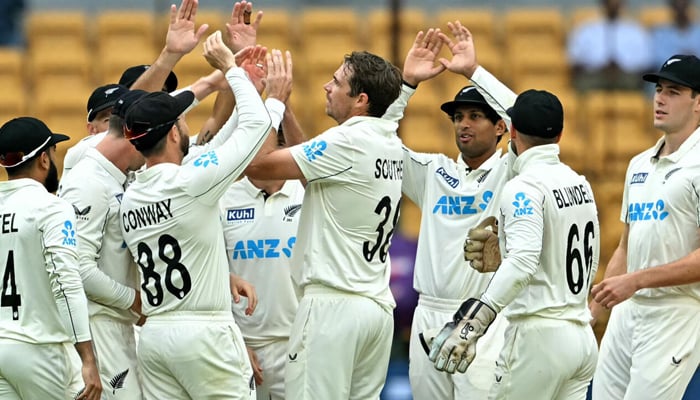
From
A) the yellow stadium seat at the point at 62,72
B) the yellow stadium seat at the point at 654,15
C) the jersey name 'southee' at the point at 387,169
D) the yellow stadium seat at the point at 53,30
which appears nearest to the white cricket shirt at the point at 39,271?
the jersey name 'southee' at the point at 387,169

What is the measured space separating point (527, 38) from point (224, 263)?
9.63m

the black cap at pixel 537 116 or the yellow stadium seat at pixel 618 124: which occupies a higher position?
the black cap at pixel 537 116

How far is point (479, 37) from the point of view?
15.7 m

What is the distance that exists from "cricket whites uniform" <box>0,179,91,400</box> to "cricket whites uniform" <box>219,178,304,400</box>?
1319 millimetres

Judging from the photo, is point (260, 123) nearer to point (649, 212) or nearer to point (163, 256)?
point (163, 256)

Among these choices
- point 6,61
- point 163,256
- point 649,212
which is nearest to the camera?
point 163,256

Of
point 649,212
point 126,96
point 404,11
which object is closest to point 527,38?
point 404,11

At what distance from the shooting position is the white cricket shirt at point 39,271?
22.1 feet

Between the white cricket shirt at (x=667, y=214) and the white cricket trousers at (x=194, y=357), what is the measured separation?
2.64 m

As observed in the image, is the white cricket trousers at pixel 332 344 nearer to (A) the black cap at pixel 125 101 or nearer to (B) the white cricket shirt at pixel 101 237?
(B) the white cricket shirt at pixel 101 237

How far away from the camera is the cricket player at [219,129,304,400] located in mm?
7867

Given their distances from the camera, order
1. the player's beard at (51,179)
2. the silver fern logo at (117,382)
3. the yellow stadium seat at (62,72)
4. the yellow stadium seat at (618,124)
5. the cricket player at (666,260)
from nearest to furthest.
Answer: the silver fern logo at (117,382) < the player's beard at (51,179) < the cricket player at (666,260) < the yellow stadium seat at (618,124) < the yellow stadium seat at (62,72)

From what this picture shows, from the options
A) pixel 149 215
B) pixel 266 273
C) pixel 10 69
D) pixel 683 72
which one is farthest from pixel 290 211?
pixel 10 69

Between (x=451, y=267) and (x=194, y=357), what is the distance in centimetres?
202
